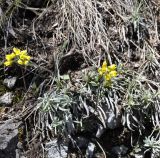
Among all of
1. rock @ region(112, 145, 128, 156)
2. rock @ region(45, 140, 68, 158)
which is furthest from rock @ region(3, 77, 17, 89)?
rock @ region(112, 145, 128, 156)

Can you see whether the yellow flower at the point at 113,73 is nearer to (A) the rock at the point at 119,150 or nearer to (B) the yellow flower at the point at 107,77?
(B) the yellow flower at the point at 107,77

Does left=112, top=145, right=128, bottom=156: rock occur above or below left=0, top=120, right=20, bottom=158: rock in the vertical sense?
below

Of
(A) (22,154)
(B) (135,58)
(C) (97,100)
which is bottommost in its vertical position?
(A) (22,154)

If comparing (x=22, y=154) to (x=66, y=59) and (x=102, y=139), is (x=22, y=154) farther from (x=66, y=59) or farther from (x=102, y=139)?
(x=66, y=59)

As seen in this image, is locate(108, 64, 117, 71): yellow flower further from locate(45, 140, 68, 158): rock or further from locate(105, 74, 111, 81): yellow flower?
locate(45, 140, 68, 158): rock

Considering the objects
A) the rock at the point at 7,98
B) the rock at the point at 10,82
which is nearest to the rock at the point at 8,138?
the rock at the point at 7,98

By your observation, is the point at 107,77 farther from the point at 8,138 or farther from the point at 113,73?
the point at 8,138

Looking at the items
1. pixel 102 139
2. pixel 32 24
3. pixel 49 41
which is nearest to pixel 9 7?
pixel 32 24
